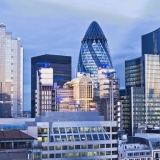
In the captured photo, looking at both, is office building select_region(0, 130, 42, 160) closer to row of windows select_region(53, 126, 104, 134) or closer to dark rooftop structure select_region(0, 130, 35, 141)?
dark rooftop structure select_region(0, 130, 35, 141)

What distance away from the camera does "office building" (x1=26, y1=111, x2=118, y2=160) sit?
94.8 metres

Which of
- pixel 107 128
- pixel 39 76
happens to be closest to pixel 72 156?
pixel 107 128

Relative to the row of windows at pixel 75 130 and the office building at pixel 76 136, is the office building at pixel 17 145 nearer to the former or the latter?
the office building at pixel 76 136

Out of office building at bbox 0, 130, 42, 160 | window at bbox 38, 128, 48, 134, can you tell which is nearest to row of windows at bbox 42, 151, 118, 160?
window at bbox 38, 128, 48, 134

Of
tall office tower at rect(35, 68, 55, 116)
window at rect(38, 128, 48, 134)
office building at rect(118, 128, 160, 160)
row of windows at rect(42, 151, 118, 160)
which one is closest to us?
window at rect(38, 128, 48, 134)

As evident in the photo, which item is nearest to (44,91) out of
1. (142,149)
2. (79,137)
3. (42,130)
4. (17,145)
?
(142,149)

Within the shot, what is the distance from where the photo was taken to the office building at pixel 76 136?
311ft

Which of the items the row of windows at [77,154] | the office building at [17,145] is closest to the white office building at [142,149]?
the row of windows at [77,154]

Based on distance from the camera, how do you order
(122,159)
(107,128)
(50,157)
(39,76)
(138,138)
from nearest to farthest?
(50,157)
(107,128)
(122,159)
(138,138)
(39,76)

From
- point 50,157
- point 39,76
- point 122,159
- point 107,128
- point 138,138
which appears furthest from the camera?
point 39,76

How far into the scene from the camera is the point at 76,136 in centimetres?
9800

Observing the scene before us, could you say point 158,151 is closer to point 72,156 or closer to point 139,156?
point 139,156

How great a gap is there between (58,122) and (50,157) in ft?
25.7

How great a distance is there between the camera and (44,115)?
103875mm
